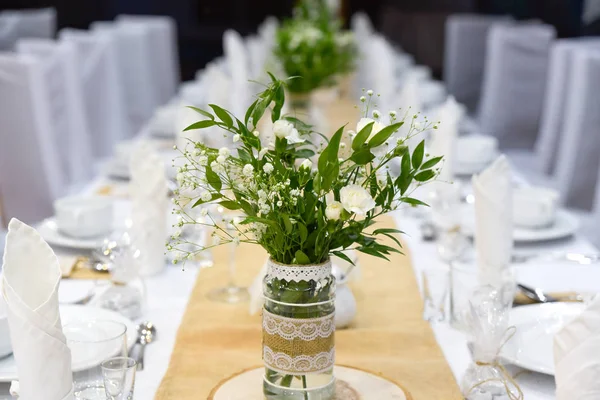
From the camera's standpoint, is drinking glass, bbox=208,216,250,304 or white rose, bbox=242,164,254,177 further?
drinking glass, bbox=208,216,250,304

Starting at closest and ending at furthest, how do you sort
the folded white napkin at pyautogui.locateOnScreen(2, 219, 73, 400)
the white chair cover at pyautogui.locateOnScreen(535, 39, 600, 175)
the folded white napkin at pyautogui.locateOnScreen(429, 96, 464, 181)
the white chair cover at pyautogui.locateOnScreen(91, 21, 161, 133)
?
1. the folded white napkin at pyautogui.locateOnScreen(2, 219, 73, 400)
2. the folded white napkin at pyautogui.locateOnScreen(429, 96, 464, 181)
3. the white chair cover at pyautogui.locateOnScreen(535, 39, 600, 175)
4. the white chair cover at pyautogui.locateOnScreen(91, 21, 161, 133)

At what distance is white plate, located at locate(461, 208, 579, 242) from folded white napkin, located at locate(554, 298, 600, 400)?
41.1 inches

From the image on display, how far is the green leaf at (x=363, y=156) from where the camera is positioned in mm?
1212

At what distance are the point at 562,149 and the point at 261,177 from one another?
10.0ft

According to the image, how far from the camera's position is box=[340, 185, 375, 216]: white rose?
3.84ft

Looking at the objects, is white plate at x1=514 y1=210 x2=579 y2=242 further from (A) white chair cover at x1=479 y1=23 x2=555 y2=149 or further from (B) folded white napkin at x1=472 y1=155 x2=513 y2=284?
(A) white chair cover at x1=479 y1=23 x2=555 y2=149

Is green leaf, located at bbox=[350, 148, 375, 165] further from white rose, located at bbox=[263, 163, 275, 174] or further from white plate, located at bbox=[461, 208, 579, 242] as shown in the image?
white plate, located at bbox=[461, 208, 579, 242]

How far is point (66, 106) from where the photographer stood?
405 cm

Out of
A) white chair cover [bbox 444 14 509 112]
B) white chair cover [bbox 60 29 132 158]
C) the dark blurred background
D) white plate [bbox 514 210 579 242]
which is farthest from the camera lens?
the dark blurred background

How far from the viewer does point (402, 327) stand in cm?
171

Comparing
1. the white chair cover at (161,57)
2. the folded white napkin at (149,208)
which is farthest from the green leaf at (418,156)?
the white chair cover at (161,57)

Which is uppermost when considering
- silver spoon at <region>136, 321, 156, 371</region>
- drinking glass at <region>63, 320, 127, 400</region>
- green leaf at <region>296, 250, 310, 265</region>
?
green leaf at <region>296, 250, 310, 265</region>

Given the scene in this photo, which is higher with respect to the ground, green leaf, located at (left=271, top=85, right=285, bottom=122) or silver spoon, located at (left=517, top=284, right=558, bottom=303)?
green leaf, located at (left=271, top=85, right=285, bottom=122)

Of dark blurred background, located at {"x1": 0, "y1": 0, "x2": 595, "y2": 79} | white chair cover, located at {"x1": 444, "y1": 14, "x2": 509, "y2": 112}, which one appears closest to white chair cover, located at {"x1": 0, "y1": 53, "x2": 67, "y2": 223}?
white chair cover, located at {"x1": 444, "y1": 14, "x2": 509, "y2": 112}
